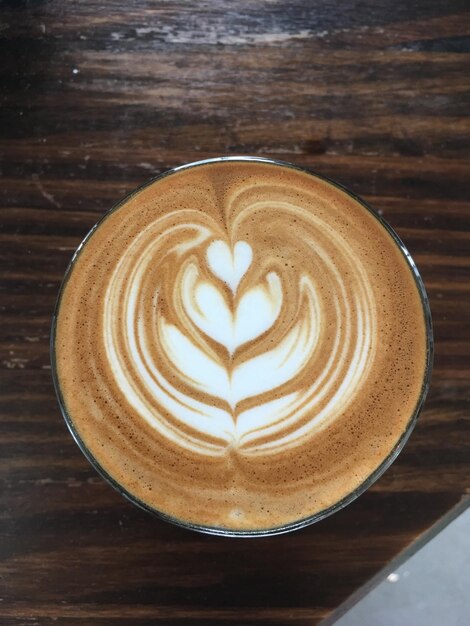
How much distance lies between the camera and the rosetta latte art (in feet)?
2.74

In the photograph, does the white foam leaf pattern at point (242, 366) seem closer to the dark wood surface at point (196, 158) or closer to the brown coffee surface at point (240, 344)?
the brown coffee surface at point (240, 344)

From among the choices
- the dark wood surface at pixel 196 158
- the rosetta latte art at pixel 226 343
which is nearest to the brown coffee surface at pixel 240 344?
the rosetta latte art at pixel 226 343

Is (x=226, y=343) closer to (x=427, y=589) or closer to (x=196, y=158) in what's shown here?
(x=196, y=158)

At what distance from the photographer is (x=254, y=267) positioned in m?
0.89

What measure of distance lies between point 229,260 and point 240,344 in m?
0.11

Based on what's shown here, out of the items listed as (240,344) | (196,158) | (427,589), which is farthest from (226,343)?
(427,589)

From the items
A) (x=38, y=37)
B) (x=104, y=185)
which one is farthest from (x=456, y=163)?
(x=38, y=37)

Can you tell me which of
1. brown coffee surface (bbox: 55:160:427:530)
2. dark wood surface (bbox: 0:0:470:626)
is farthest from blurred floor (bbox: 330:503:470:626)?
brown coffee surface (bbox: 55:160:427:530)

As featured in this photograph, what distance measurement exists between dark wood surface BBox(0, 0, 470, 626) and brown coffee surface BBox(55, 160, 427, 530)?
16 centimetres

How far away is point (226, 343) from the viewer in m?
0.86

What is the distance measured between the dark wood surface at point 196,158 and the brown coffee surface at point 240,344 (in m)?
0.16

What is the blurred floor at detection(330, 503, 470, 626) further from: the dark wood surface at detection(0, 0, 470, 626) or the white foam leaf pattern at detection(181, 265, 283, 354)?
the white foam leaf pattern at detection(181, 265, 283, 354)

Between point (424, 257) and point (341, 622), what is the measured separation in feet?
1.80

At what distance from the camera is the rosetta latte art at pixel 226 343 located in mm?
836
